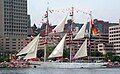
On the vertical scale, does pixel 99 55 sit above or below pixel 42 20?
below

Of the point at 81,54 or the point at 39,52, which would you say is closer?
the point at 81,54

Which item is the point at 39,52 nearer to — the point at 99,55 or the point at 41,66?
the point at 99,55

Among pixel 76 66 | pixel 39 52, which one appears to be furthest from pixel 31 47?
pixel 39 52

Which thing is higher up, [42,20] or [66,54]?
[42,20]

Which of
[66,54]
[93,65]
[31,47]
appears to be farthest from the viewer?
[66,54]

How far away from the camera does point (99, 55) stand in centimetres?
19525

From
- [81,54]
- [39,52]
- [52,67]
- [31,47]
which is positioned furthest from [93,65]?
[39,52]

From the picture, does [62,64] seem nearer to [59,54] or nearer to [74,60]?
[59,54]

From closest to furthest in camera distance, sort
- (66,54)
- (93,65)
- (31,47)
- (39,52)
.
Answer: (31,47) < (93,65) < (66,54) < (39,52)

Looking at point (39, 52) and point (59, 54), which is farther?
point (39, 52)

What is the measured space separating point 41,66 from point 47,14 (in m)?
22.9

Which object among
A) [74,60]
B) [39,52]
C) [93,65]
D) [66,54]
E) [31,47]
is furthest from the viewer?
[39,52]

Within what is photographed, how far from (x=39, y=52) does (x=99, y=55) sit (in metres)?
29.7

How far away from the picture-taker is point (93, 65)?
417 ft
